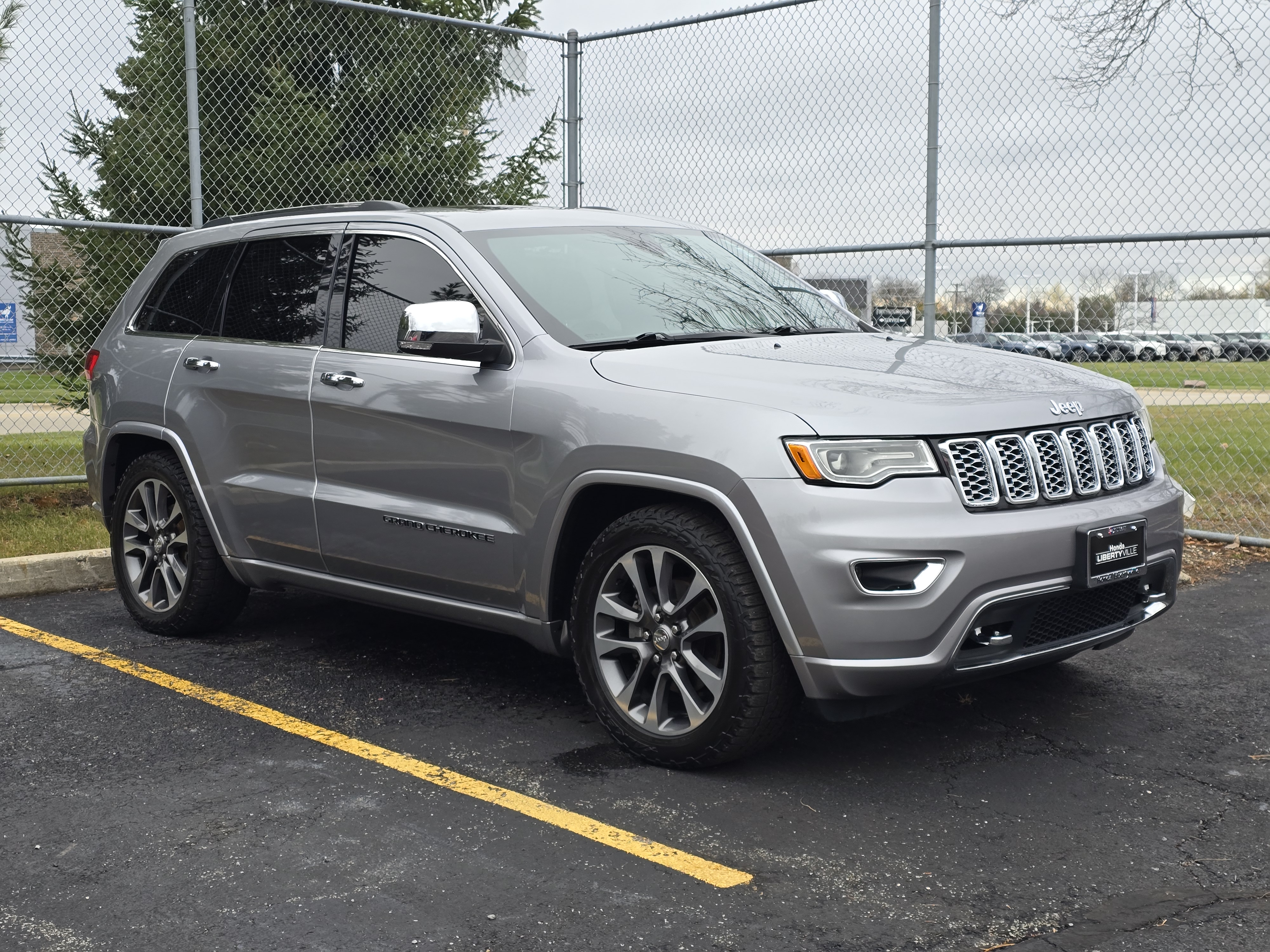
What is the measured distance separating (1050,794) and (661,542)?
140cm

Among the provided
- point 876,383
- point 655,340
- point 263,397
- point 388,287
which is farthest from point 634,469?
point 263,397

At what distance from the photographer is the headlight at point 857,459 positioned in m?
3.92

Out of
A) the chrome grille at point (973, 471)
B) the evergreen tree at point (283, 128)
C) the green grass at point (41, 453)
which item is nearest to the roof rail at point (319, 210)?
the chrome grille at point (973, 471)

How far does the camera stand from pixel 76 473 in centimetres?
875

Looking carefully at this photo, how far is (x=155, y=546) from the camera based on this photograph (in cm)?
618

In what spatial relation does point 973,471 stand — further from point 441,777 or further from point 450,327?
point 441,777

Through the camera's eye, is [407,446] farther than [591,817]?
Yes

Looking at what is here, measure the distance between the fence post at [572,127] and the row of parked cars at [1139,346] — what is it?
3862 millimetres

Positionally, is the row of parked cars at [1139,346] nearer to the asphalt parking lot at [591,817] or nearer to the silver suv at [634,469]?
the asphalt parking lot at [591,817]

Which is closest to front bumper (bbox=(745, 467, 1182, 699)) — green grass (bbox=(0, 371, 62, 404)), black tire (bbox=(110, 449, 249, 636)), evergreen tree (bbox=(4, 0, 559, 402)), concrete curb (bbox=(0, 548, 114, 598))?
black tire (bbox=(110, 449, 249, 636))

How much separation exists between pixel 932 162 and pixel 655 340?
4.19 meters

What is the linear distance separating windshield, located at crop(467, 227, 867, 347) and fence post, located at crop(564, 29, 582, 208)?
198 inches

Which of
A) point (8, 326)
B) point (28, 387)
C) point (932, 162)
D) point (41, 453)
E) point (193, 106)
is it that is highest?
point (193, 106)

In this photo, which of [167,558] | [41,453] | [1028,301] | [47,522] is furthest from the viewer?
[41,453]
